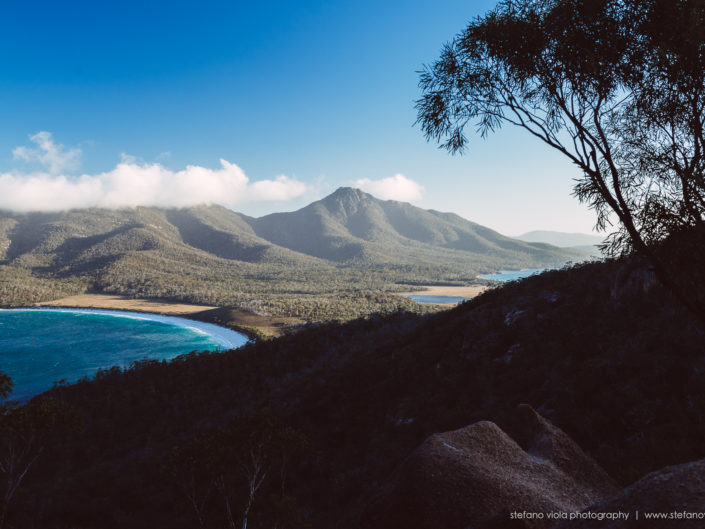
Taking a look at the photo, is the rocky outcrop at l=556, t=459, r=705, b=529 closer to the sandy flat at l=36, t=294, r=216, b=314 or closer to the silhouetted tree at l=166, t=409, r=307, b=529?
the silhouetted tree at l=166, t=409, r=307, b=529

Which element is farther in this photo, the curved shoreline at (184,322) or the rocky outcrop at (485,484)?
the curved shoreline at (184,322)

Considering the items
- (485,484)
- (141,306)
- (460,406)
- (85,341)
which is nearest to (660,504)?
(485,484)

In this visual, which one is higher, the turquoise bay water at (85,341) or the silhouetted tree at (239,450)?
the silhouetted tree at (239,450)

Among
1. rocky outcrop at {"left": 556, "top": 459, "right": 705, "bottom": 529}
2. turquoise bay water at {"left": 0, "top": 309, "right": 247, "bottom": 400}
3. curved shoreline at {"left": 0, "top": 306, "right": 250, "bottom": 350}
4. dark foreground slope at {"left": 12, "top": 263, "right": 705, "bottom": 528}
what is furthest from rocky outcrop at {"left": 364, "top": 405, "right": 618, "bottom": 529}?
curved shoreline at {"left": 0, "top": 306, "right": 250, "bottom": 350}

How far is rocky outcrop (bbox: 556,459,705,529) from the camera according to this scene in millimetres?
4582

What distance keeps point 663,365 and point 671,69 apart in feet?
32.2

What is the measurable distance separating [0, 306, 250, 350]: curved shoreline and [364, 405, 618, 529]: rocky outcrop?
4511 inches

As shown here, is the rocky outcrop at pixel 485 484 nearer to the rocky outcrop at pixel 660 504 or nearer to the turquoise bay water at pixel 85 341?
the rocky outcrop at pixel 660 504

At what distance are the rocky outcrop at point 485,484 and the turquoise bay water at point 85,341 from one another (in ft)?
338

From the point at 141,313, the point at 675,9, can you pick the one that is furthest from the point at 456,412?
the point at 141,313

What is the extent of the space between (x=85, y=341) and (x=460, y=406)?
151 meters

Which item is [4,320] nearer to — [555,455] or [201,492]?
[201,492]

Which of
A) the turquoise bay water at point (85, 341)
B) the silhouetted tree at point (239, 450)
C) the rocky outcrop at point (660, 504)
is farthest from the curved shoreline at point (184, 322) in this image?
the rocky outcrop at point (660, 504)

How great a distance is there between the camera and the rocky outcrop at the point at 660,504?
15.0 feet
